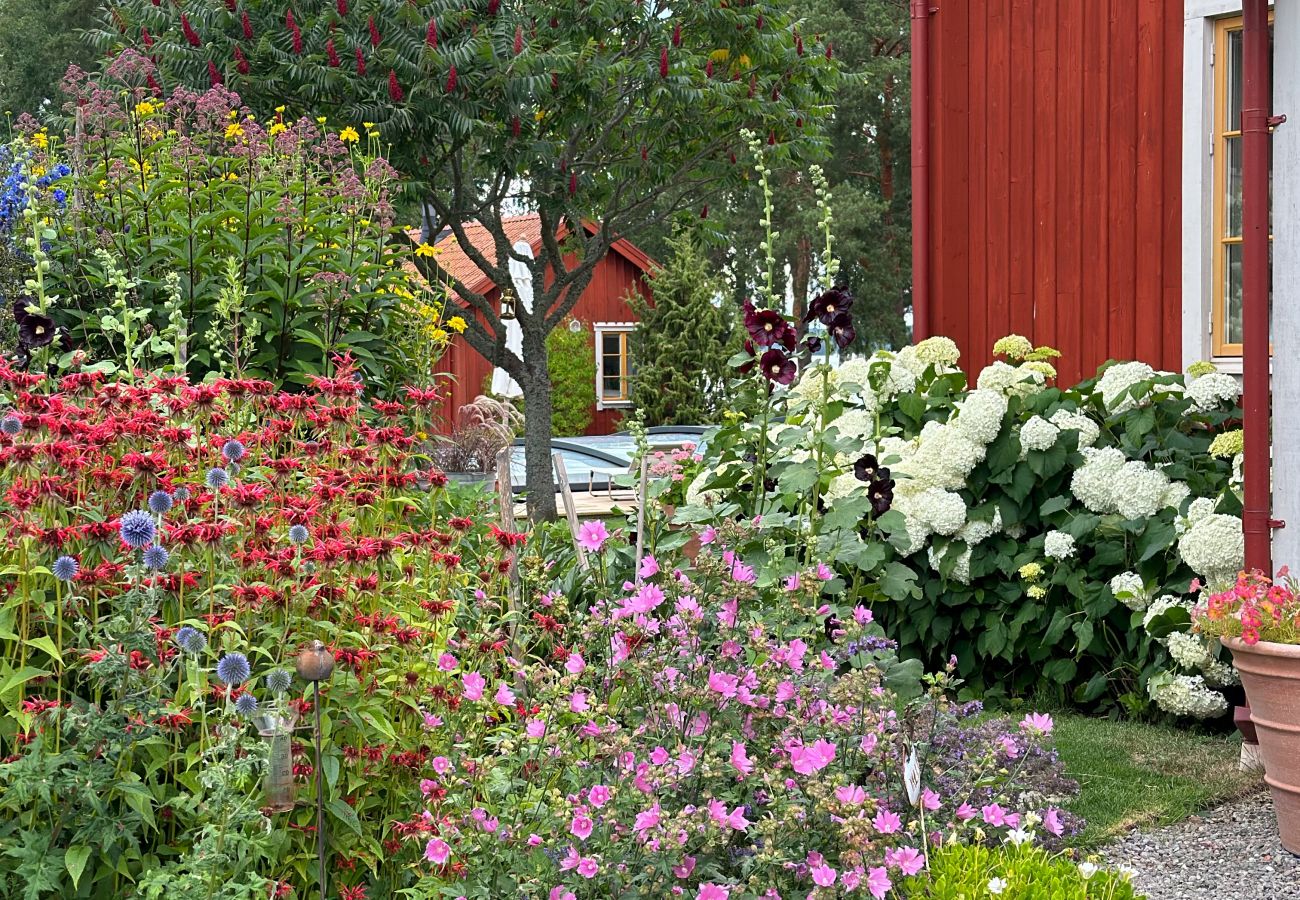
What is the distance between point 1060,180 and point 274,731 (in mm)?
5172

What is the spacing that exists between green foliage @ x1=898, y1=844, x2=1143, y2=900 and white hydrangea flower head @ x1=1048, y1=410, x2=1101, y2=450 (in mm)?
2887

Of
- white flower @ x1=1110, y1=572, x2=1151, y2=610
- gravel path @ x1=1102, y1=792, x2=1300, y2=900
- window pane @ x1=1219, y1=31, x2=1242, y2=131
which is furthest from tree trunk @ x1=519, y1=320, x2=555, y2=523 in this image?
gravel path @ x1=1102, y1=792, x2=1300, y2=900

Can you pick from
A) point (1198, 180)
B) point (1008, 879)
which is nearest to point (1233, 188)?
point (1198, 180)

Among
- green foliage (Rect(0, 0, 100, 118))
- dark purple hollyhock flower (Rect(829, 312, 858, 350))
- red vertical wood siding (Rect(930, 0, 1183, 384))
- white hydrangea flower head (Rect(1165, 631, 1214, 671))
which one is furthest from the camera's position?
green foliage (Rect(0, 0, 100, 118))

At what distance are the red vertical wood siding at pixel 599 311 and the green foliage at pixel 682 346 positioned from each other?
1195 mm

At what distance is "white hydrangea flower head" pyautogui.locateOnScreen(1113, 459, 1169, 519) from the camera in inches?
196

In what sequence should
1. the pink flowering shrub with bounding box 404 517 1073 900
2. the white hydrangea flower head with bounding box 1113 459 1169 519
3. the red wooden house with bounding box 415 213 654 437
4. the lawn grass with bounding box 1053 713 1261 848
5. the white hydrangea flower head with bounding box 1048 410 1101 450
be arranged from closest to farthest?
1. the pink flowering shrub with bounding box 404 517 1073 900
2. the lawn grass with bounding box 1053 713 1261 848
3. the white hydrangea flower head with bounding box 1113 459 1169 519
4. the white hydrangea flower head with bounding box 1048 410 1101 450
5. the red wooden house with bounding box 415 213 654 437

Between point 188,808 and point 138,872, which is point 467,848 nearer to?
point 188,808

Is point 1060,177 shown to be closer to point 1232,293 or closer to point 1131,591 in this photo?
point 1232,293

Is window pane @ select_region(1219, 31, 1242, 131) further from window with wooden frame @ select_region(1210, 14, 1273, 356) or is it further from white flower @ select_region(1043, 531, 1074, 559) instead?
white flower @ select_region(1043, 531, 1074, 559)

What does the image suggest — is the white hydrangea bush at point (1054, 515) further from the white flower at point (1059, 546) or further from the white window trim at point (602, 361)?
the white window trim at point (602, 361)

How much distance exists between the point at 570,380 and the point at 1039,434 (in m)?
18.7

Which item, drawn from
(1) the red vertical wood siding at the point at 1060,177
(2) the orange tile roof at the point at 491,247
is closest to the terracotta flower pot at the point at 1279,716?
(1) the red vertical wood siding at the point at 1060,177

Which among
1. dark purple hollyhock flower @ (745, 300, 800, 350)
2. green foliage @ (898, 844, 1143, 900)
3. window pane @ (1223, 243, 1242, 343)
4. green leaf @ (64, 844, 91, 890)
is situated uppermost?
window pane @ (1223, 243, 1242, 343)
